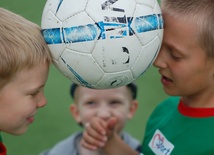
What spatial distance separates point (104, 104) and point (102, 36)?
114 centimetres

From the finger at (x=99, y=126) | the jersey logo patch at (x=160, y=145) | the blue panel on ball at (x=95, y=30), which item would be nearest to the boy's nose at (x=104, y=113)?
the finger at (x=99, y=126)

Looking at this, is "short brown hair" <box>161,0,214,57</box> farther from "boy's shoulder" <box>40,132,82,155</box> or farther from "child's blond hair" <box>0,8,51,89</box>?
"boy's shoulder" <box>40,132,82,155</box>

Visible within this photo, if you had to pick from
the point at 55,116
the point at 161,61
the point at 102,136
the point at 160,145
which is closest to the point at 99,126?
the point at 102,136

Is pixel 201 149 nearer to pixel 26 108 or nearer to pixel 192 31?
pixel 192 31

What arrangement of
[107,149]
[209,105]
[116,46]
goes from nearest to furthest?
[116,46] → [209,105] → [107,149]

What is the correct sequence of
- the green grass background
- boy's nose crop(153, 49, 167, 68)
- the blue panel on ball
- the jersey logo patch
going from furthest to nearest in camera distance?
1. the green grass background
2. the jersey logo patch
3. boy's nose crop(153, 49, 167, 68)
4. the blue panel on ball

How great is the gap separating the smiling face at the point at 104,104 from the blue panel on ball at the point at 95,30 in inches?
41.4

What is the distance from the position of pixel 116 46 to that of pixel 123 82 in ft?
0.67

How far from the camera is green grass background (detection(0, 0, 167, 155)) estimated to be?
3738 mm

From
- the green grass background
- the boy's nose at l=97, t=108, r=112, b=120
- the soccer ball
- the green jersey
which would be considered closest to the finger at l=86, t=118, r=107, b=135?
the green jersey

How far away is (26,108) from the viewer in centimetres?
208

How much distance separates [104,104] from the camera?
2996 millimetres

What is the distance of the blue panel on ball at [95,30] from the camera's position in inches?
74.5

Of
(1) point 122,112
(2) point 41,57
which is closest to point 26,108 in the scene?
(2) point 41,57
